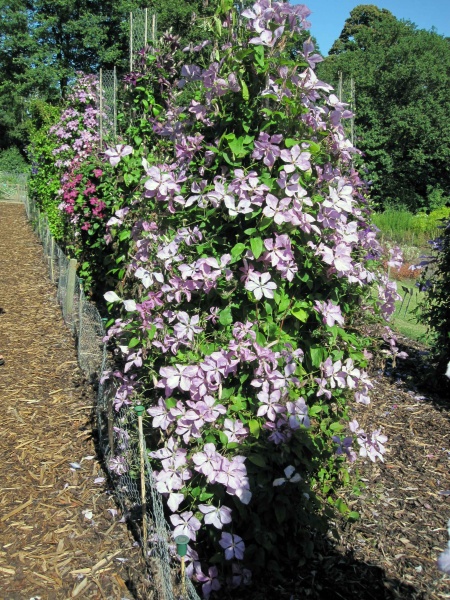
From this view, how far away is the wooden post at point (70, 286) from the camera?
517cm

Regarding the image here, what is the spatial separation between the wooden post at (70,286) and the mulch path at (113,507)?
0.87 m

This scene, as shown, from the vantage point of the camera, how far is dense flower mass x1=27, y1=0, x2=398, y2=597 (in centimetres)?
198

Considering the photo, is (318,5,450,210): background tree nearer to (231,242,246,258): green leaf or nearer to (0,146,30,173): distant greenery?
(0,146,30,173): distant greenery

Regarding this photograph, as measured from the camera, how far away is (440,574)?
2369 millimetres

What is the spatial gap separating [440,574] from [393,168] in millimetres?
25398

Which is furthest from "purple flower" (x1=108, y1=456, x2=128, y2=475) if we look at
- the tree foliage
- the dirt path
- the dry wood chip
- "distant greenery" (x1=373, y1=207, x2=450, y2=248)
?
the tree foliage

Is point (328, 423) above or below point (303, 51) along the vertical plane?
below

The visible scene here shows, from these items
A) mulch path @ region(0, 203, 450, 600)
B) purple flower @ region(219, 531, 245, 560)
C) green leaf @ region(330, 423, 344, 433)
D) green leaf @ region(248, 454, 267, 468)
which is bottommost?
mulch path @ region(0, 203, 450, 600)

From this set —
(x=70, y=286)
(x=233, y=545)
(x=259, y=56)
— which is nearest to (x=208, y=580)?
(x=233, y=545)

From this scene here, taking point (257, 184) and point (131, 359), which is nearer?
point (257, 184)

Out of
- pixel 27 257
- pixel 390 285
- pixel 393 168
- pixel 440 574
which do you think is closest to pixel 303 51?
pixel 390 285

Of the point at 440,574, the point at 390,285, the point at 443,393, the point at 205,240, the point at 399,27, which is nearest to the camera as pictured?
the point at 205,240

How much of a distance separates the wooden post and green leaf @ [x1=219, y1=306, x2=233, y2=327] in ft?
11.1

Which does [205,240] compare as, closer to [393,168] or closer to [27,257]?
[27,257]
